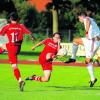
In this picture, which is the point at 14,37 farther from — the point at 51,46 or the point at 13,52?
the point at 51,46

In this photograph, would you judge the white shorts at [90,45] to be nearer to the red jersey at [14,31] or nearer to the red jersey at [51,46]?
the red jersey at [51,46]

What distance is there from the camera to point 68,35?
247ft

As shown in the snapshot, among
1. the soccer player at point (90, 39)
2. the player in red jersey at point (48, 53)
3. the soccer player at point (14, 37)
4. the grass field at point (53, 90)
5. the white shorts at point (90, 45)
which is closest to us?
the grass field at point (53, 90)

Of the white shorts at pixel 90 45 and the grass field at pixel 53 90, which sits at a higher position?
the white shorts at pixel 90 45

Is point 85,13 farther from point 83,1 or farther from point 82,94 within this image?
point 83,1

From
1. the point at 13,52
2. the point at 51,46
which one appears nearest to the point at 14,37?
the point at 13,52

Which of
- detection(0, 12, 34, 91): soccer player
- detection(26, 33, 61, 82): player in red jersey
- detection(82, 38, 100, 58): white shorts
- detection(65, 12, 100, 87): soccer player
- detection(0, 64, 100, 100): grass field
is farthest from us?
detection(82, 38, 100, 58): white shorts

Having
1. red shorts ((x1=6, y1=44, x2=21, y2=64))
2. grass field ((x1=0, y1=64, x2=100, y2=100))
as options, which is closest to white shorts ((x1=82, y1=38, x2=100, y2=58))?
grass field ((x1=0, y1=64, x2=100, y2=100))

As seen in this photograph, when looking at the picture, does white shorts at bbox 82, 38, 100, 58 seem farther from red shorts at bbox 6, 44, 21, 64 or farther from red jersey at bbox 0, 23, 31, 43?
red shorts at bbox 6, 44, 21, 64

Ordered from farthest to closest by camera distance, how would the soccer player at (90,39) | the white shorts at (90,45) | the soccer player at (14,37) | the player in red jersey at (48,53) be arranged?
the white shorts at (90,45) → the soccer player at (90,39) → the player in red jersey at (48,53) → the soccer player at (14,37)

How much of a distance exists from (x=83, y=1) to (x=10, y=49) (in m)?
47.1

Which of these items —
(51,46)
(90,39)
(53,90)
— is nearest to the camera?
(53,90)

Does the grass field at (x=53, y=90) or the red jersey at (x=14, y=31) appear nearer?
the grass field at (x=53, y=90)

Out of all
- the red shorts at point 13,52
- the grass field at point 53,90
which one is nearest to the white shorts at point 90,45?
the grass field at point 53,90
